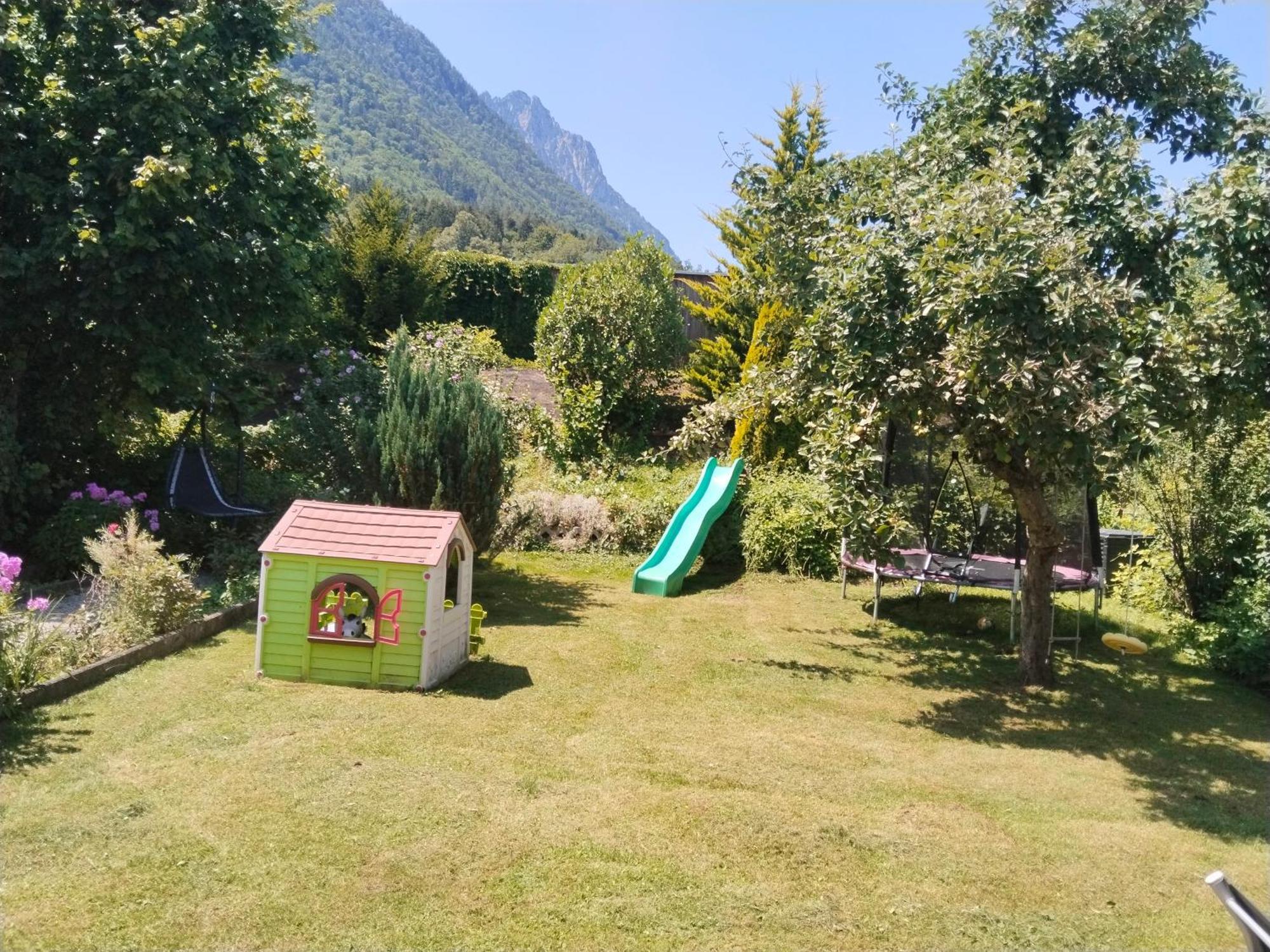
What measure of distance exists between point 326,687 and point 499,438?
12.9ft

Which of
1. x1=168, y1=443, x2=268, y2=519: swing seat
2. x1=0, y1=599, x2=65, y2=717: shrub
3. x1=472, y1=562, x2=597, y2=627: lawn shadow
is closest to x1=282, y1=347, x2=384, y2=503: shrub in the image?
x1=168, y1=443, x2=268, y2=519: swing seat

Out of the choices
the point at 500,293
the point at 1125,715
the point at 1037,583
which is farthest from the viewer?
the point at 500,293

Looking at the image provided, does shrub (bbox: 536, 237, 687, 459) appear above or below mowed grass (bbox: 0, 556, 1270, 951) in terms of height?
above

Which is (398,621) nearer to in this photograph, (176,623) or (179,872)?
(176,623)

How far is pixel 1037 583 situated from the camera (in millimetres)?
8133

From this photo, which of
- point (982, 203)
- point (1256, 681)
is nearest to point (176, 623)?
point (982, 203)

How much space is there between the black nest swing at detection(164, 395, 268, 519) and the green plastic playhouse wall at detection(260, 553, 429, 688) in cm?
388

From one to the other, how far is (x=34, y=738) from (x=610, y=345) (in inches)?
500

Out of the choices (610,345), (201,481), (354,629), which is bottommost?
(354,629)

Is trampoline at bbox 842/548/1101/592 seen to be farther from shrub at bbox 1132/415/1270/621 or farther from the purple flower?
Answer: the purple flower

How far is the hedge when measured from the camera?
26.9m

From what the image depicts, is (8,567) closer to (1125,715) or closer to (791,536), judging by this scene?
(1125,715)

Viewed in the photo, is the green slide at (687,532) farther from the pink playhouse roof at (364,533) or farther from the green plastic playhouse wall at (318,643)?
the green plastic playhouse wall at (318,643)

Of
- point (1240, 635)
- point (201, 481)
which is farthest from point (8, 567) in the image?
point (1240, 635)
